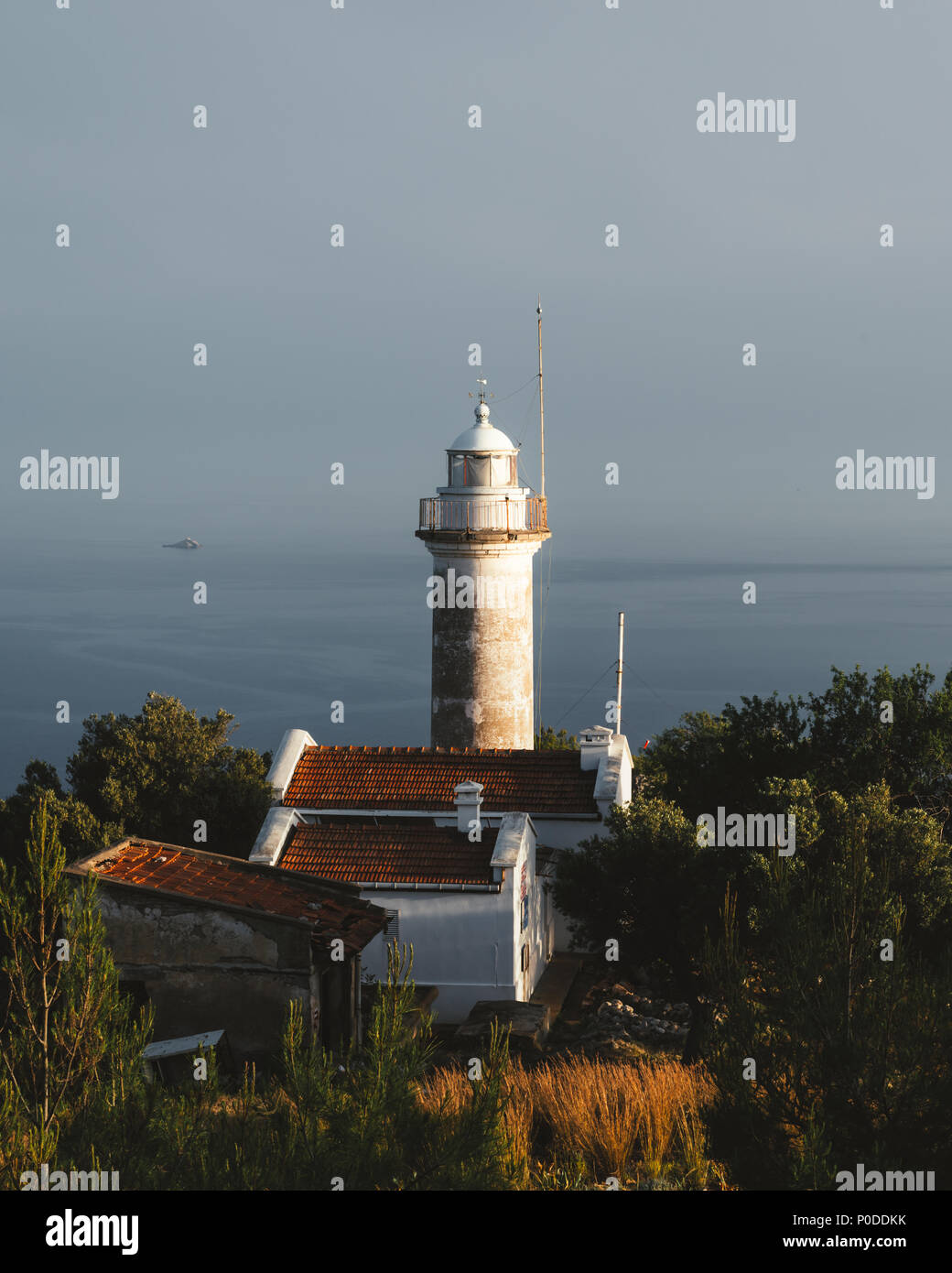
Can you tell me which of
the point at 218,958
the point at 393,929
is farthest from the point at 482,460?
the point at 218,958

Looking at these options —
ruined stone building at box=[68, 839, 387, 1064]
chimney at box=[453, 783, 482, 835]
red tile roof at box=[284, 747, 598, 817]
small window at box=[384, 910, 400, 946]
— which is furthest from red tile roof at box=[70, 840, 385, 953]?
red tile roof at box=[284, 747, 598, 817]

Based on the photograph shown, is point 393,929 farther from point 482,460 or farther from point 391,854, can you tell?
point 482,460

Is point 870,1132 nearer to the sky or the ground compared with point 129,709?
nearer to the ground

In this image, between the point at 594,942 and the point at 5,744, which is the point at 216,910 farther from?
the point at 5,744

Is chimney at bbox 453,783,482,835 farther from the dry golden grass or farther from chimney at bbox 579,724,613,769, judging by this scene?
the dry golden grass
